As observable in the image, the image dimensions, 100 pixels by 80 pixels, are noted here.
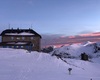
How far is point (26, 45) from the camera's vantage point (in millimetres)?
94438

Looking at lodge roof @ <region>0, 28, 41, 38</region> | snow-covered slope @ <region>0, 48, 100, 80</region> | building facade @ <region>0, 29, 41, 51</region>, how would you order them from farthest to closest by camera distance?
lodge roof @ <region>0, 28, 41, 38</region> < building facade @ <region>0, 29, 41, 51</region> < snow-covered slope @ <region>0, 48, 100, 80</region>

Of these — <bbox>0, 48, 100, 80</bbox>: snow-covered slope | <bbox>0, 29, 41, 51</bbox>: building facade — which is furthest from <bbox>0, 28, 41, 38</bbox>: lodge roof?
<bbox>0, 48, 100, 80</bbox>: snow-covered slope

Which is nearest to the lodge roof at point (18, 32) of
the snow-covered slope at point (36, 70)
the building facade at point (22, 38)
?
the building facade at point (22, 38)

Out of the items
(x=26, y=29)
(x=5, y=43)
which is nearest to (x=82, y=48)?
(x=26, y=29)

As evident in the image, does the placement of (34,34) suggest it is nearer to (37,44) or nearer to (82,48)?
(37,44)

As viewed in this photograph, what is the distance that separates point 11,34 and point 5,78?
266ft

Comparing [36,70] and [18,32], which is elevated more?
[18,32]

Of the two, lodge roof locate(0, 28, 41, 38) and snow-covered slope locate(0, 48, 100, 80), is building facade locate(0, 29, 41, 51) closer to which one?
lodge roof locate(0, 28, 41, 38)

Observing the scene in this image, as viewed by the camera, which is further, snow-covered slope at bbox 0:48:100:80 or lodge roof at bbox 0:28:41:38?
lodge roof at bbox 0:28:41:38

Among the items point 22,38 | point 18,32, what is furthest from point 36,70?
point 18,32

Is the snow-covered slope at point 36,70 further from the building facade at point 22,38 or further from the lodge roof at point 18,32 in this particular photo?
the lodge roof at point 18,32

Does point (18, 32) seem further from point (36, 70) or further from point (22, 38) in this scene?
point (36, 70)

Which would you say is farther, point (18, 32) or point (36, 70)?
point (18, 32)

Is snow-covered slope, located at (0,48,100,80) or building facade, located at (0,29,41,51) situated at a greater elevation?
building facade, located at (0,29,41,51)
